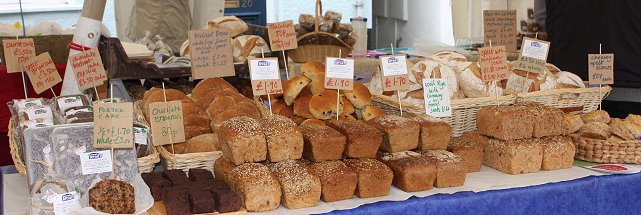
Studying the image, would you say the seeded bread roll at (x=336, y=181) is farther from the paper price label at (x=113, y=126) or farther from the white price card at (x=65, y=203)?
the white price card at (x=65, y=203)

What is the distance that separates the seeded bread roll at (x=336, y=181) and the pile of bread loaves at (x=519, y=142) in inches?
18.6

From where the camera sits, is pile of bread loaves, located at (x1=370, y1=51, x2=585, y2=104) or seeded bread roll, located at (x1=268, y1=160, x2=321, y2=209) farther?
pile of bread loaves, located at (x1=370, y1=51, x2=585, y2=104)

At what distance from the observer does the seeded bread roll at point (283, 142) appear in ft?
7.33

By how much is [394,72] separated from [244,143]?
723mm

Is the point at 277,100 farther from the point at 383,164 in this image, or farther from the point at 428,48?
the point at 428,48

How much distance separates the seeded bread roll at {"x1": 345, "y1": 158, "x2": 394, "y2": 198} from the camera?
2238 millimetres

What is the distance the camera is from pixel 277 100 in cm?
286

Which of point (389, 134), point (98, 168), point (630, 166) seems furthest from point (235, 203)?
point (630, 166)

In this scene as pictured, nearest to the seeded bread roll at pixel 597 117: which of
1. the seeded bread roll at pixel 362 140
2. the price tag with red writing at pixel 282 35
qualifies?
the seeded bread roll at pixel 362 140

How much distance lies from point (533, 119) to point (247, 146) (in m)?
1.09

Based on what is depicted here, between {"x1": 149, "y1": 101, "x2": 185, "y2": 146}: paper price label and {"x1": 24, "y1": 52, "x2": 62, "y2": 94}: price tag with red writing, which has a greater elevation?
{"x1": 24, "y1": 52, "x2": 62, "y2": 94}: price tag with red writing

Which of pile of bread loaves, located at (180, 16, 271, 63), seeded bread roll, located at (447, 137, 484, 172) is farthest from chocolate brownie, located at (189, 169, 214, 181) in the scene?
pile of bread loaves, located at (180, 16, 271, 63)

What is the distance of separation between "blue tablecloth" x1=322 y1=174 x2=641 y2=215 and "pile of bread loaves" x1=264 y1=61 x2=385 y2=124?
0.58 meters

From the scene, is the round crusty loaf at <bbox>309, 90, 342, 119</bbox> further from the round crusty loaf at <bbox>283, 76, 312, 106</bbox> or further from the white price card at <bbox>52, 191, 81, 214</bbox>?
the white price card at <bbox>52, 191, 81, 214</bbox>
